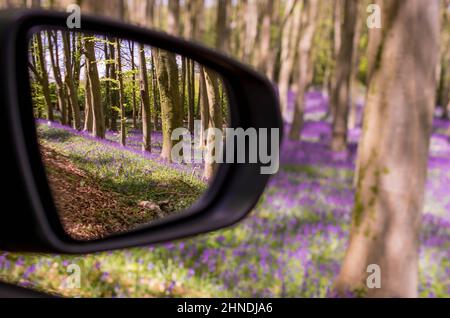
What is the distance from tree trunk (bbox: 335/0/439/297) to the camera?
3.88 metres

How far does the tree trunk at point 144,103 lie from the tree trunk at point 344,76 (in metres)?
15.2

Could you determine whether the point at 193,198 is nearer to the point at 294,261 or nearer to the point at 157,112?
the point at 157,112

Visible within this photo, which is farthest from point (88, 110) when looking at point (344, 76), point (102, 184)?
point (344, 76)

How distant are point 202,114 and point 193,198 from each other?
226 millimetres

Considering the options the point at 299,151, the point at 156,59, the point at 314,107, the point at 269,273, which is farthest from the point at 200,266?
the point at 314,107

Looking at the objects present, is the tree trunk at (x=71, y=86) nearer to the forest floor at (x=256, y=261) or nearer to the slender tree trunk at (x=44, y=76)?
the slender tree trunk at (x=44, y=76)

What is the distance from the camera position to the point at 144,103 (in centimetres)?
123

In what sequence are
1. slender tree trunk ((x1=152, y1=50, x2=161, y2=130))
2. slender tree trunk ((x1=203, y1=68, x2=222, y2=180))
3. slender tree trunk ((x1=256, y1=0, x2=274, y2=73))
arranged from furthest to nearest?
1. slender tree trunk ((x1=256, y1=0, x2=274, y2=73))
2. slender tree trunk ((x1=203, y1=68, x2=222, y2=180))
3. slender tree trunk ((x1=152, y1=50, x2=161, y2=130))

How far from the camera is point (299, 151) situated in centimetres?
1750

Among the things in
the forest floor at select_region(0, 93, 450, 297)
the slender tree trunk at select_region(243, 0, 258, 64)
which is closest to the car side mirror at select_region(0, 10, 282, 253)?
the forest floor at select_region(0, 93, 450, 297)

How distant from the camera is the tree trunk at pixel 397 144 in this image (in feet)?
12.7

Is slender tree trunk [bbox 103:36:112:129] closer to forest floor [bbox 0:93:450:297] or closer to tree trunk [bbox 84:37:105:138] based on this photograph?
tree trunk [bbox 84:37:105:138]

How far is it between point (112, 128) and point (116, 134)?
16 mm

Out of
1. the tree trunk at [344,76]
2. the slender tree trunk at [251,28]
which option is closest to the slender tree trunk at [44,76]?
the tree trunk at [344,76]
